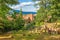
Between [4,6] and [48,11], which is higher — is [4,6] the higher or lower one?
the higher one

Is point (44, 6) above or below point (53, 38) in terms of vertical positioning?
above

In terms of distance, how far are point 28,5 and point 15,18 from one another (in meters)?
3.19

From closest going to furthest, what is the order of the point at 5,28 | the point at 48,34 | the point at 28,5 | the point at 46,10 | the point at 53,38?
the point at 53,38 → the point at 48,34 → the point at 5,28 → the point at 46,10 → the point at 28,5

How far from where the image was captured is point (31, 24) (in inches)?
574

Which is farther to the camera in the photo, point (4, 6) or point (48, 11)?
point (48, 11)

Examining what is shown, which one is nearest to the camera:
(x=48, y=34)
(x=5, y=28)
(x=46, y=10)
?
(x=48, y=34)

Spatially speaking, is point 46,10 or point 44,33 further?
point 46,10

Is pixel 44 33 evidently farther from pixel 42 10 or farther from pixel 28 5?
pixel 28 5

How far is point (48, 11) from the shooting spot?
46.3ft

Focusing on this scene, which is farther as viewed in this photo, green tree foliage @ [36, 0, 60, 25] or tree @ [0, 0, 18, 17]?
green tree foliage @ [36, 0, 60, 25]

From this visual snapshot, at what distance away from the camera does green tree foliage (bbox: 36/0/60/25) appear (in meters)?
13.9

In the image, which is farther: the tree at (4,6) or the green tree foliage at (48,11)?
the green tree foliage at (48,11)

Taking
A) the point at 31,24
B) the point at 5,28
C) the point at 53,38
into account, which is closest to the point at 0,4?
the point at 5,28

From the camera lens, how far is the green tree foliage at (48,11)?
1390cm
